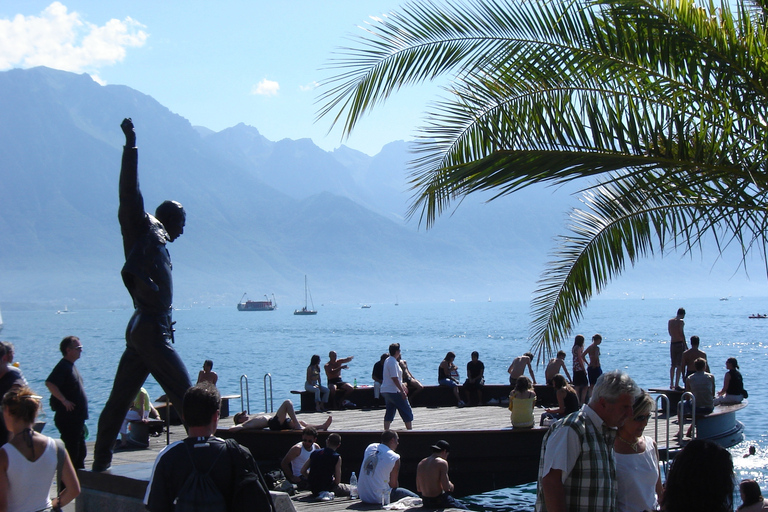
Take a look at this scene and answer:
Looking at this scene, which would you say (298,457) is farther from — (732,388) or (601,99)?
(732,388)

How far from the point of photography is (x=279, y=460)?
41.6ft

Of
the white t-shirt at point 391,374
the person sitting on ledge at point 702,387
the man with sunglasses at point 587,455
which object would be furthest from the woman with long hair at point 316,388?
the man with sunglasses at point 587,455

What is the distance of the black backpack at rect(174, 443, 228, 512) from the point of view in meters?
3.28

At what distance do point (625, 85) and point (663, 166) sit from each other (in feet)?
3.10

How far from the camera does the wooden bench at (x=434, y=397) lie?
16.9 metres

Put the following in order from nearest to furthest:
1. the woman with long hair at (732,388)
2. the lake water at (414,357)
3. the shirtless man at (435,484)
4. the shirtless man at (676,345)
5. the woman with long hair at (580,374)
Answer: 1. the shirtless man at (435,484)
2. the woman with long hair at (732,388)
3. the woman with long hair at (580,374)
4. the shirtless man at (676,345)
5. the lake water at (414,357)

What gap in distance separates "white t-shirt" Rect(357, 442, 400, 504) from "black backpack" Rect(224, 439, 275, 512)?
238 inches

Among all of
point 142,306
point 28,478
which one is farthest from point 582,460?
point 142,306

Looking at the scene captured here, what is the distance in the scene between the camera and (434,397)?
17.2 meters

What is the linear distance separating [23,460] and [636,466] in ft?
10.2

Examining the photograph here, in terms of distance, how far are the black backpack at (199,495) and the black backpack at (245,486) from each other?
0.15 feet

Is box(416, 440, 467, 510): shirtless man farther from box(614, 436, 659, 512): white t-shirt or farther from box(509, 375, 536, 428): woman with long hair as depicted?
box(614, 436, 659, 512): white t-shirt

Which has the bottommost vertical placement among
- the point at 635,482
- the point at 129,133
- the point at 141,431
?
the point at 141,431

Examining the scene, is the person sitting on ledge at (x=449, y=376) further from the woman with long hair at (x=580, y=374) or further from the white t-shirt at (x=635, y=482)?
the white t-shirt at (x=635, y=482)
